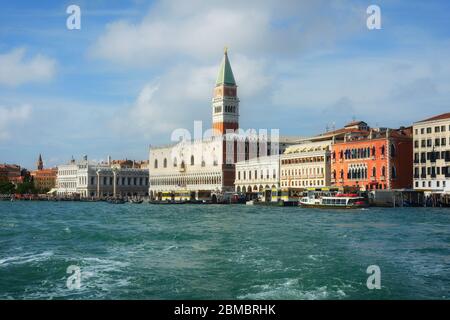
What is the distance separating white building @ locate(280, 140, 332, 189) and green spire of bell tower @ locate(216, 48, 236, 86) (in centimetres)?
2307

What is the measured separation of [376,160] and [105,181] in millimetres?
76087

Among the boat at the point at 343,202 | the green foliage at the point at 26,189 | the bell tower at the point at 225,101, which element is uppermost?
the bell tower at the point at 225,101

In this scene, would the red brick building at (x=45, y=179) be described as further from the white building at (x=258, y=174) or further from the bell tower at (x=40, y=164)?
the white building at (x=258, y=174)

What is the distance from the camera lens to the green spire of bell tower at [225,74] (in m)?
102

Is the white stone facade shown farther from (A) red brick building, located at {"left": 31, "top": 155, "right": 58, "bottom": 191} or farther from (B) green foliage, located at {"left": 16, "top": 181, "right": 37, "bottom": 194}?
(A) red brick building, located at {"left": 31, "top": 155, "right": 58, "bottom": 191}

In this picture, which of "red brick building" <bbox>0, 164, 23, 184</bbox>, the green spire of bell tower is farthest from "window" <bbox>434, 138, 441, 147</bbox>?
"red brick building" <bbox>0, 164, 23, 184</bbox>

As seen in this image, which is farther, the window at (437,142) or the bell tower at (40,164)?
the bell tower at (40,164)

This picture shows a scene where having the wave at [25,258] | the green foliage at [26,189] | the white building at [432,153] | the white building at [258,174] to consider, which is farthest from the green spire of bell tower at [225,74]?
the wave at [25,258]

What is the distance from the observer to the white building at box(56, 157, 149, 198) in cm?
12850

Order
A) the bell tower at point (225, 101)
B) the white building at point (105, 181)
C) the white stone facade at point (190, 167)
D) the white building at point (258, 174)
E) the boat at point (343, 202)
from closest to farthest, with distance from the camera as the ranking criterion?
the boat at point (343, 202), the white building at point (258, 174), the white stone facade at point (190, 167), the bell tower at point (225, 101), the white building at point (105, 181)

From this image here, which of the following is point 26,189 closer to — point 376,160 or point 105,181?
point 105,181

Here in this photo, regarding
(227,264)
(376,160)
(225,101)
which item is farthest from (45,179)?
(227,264)

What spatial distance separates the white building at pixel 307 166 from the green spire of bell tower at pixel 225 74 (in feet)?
75.7

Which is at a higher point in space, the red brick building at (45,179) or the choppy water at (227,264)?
the red brick building at (45,179)
